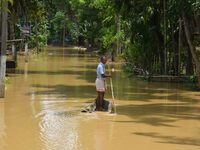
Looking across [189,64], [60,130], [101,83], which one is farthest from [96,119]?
[189,64]

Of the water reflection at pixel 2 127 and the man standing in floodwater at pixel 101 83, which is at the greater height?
the man standing in floodwater at pixel 101 83

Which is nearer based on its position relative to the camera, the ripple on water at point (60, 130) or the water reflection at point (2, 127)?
the ripple on water at point (60, 130)

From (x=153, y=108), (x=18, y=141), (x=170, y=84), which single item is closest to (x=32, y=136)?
(x=18, y=141)

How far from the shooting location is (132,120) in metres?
14.4

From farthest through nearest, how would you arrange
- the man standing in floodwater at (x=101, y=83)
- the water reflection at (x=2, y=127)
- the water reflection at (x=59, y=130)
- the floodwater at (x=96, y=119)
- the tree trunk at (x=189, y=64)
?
the tree trunk at (x=189, y=64) < the man standing in floodwater at (x=101, y=83) < the floodwater at (x=96, y=119) < the water reflection at (x=2, y=127) < the water reflection at (x=59, y=130)

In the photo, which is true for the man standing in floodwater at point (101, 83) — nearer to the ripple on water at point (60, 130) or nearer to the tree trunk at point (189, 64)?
the ripple on water at point (60, 130)

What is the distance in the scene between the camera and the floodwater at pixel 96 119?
1099cm

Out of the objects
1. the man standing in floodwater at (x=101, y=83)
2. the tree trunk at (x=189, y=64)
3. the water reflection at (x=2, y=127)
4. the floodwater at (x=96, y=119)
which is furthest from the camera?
the tree trunk at (x=189, y=64)

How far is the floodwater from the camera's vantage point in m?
11.0

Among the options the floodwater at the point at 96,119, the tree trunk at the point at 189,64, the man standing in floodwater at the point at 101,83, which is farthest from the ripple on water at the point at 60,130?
the tree trunk at the point at 189,64

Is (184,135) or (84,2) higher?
(84,2)

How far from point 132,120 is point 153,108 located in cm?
284

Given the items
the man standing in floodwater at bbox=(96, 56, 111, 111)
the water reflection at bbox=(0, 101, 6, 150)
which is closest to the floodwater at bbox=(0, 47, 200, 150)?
the water reflection at bbox=(0, 101, 6, 150)

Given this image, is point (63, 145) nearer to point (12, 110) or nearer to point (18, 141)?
point (18, 141)
